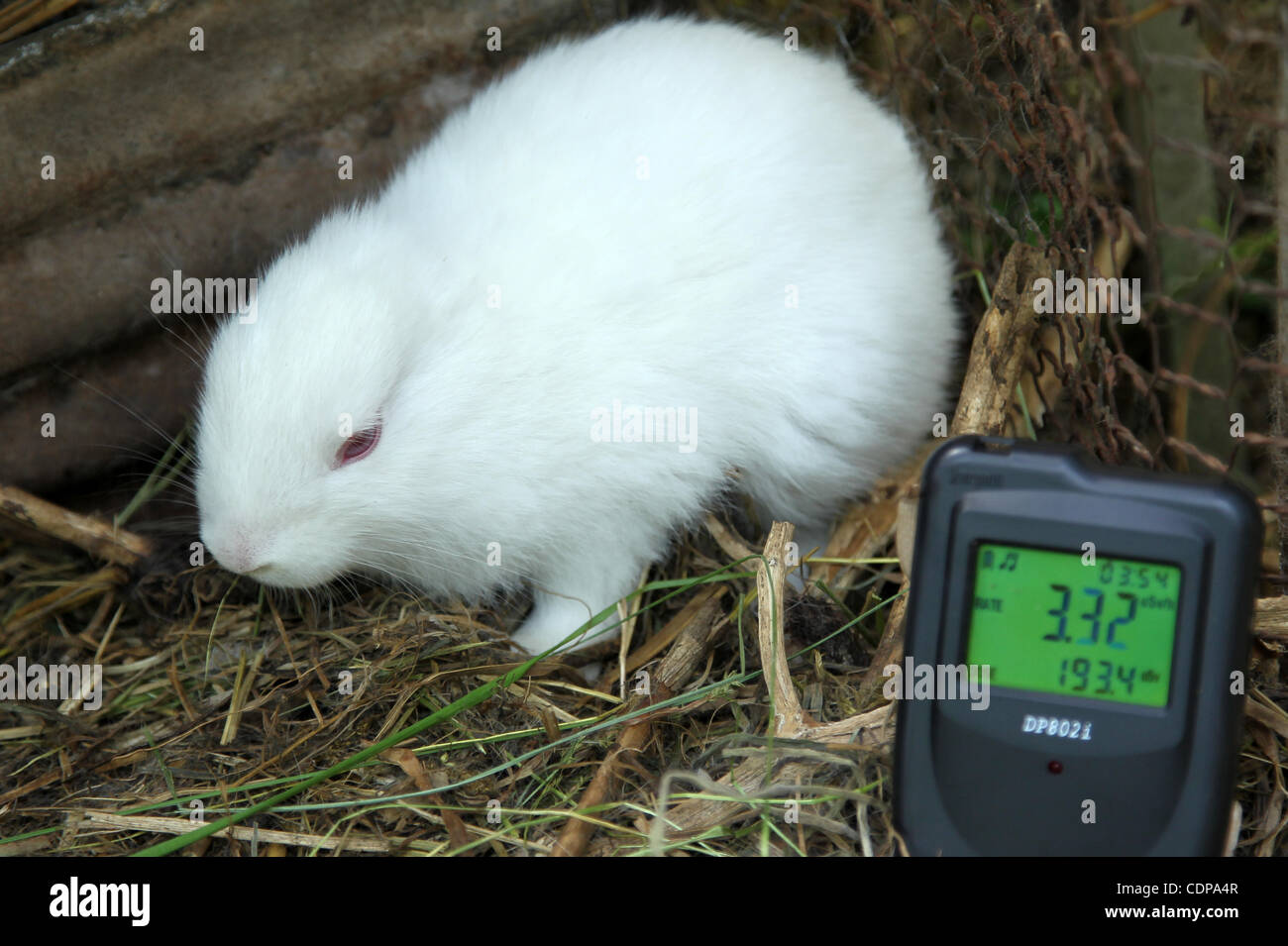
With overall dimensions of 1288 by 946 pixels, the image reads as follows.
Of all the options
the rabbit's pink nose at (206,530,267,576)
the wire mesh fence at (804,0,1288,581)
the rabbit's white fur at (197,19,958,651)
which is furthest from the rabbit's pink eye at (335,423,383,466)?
the wire mesh fence at (804,0,1288,581)

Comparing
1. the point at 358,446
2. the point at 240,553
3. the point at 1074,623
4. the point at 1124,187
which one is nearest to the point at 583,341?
Answer: the point at 358,446

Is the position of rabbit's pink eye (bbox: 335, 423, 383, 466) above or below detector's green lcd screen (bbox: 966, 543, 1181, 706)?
above

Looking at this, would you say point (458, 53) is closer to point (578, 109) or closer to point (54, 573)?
point (578, 109)

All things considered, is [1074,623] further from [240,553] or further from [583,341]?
[240,553]

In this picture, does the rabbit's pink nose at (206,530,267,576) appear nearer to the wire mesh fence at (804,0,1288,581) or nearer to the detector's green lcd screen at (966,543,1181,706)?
the detector's green lcd screen at (966,543,1181,706)

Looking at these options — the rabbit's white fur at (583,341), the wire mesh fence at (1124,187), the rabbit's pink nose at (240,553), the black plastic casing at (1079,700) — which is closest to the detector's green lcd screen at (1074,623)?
the black plastic casing at (1079,700)

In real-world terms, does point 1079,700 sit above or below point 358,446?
below

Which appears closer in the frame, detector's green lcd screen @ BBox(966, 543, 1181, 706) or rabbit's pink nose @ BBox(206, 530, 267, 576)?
detector's green lcd screen @ BBox(966, 543, 1181, 706)
